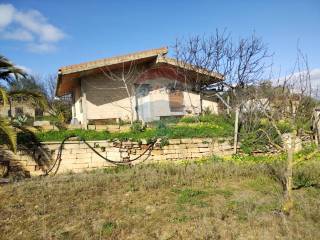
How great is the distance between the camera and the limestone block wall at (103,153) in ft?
32.5

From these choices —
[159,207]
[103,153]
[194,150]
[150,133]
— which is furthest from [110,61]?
[159,207]

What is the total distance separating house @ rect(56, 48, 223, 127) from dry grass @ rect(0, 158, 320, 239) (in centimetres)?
590

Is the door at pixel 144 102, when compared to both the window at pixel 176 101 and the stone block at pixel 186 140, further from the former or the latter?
the stone block at pixel 186 140

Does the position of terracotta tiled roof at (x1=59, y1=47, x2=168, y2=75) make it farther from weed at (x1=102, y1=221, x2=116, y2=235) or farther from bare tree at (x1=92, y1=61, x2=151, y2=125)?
weed at (x1=102, y1=221, x2=116, y2=235)

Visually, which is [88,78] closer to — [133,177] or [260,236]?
[133,177]

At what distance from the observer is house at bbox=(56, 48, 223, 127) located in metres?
14.0

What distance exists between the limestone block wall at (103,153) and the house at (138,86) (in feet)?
8.74

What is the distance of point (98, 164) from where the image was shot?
1062 centimetres

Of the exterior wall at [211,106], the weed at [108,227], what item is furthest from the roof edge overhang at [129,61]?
the weed at [108,227]

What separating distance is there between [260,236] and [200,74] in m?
12.1

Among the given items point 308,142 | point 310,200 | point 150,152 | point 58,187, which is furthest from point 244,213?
point 308,142

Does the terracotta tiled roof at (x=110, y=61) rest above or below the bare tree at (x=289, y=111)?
above

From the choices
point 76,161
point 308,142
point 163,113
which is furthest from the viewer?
point 163,113

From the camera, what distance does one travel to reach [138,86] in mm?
15438
